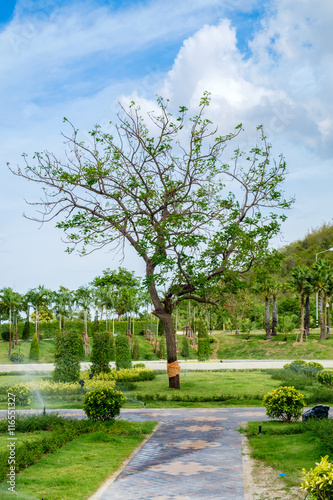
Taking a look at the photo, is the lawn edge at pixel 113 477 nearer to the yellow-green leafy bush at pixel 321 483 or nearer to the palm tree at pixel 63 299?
the yellow-green leafy bush at pixel 321 483

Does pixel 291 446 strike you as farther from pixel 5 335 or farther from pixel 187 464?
pixel 5 335

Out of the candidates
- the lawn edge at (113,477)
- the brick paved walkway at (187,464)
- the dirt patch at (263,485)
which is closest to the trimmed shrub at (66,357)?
the brick paved walkway at (187,464)

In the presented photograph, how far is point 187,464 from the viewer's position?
29.0 ft

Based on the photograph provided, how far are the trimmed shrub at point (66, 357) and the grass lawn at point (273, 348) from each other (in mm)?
24648

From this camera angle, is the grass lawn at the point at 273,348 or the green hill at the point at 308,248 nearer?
the grass lawn at the point at 273,348

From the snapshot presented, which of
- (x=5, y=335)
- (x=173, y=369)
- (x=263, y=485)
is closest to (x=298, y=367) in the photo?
(x=173, y=369)

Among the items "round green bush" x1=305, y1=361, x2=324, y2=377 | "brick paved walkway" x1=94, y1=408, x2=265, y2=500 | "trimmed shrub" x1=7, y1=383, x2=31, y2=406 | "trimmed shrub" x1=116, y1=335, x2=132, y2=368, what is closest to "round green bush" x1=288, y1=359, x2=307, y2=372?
"round green bush" x1=305, y1=361, x2=324, y2=377

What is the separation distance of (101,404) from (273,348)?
35340 millimetres

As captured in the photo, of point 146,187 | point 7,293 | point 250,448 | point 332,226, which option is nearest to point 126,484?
point 250,448

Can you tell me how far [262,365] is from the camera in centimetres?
3306

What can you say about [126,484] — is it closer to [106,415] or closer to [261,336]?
[106,415]

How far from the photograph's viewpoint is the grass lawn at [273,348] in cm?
4100

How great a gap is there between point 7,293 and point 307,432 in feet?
133

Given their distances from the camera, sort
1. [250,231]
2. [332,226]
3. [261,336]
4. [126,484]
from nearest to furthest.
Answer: [126,484] < [250,231] < [261,336] < [332,226]
